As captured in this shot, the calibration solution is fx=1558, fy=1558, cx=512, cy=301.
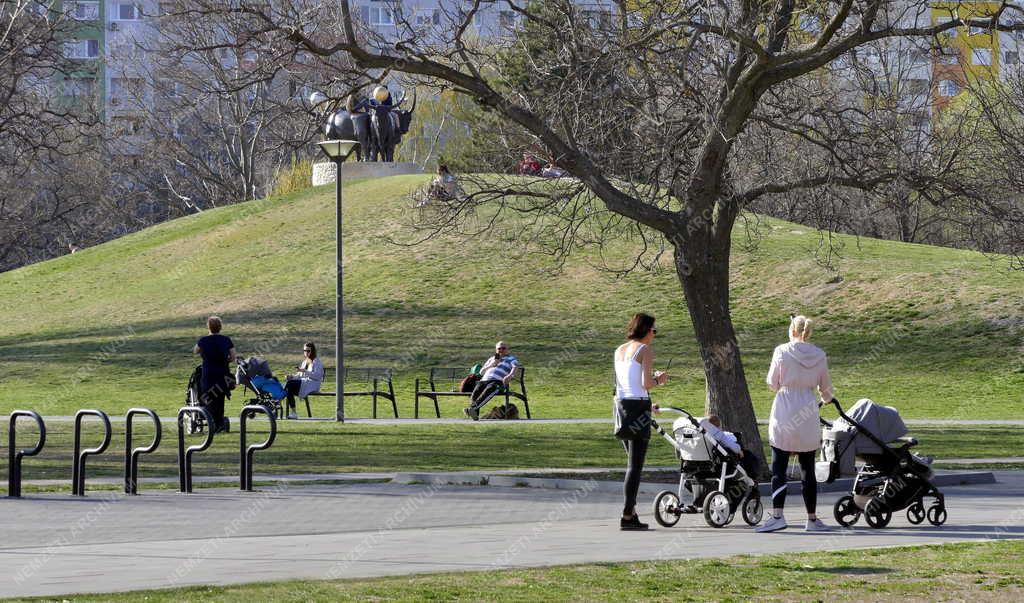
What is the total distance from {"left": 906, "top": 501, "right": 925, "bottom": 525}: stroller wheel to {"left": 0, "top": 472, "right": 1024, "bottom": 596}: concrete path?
164 mm

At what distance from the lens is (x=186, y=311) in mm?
45344

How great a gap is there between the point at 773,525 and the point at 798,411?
→ 2.95 ft

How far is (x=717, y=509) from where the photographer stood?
12.3m

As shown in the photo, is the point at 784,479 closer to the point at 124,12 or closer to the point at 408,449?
the point at 408,449

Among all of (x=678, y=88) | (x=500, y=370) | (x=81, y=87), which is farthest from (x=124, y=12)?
(x=678, y=88)

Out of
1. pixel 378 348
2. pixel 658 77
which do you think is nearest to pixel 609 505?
pixel 658 77

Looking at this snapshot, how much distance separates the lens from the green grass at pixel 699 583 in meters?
8.43

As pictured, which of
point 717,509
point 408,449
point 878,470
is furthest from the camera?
point 408,449

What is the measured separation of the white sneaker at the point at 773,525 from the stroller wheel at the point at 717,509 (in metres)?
0.32

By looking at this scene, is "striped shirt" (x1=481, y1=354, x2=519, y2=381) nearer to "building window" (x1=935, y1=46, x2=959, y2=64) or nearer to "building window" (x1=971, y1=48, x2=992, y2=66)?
"building window" (x1=971, y1=48, x2=992, y2=66)

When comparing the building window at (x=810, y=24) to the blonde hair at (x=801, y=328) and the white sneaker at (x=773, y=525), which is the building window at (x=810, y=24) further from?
the white sneaker at (x=773, y=525)

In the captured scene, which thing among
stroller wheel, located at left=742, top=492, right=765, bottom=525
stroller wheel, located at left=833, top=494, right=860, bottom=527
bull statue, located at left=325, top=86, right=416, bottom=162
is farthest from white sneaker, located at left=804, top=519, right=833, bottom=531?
bull statue, located at left=325, top=86, right=416, bottom=162

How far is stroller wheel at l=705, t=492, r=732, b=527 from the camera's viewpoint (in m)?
12.2

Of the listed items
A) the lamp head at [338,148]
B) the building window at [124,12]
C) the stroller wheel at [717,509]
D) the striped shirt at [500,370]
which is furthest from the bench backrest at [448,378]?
the building window at [124,12]
